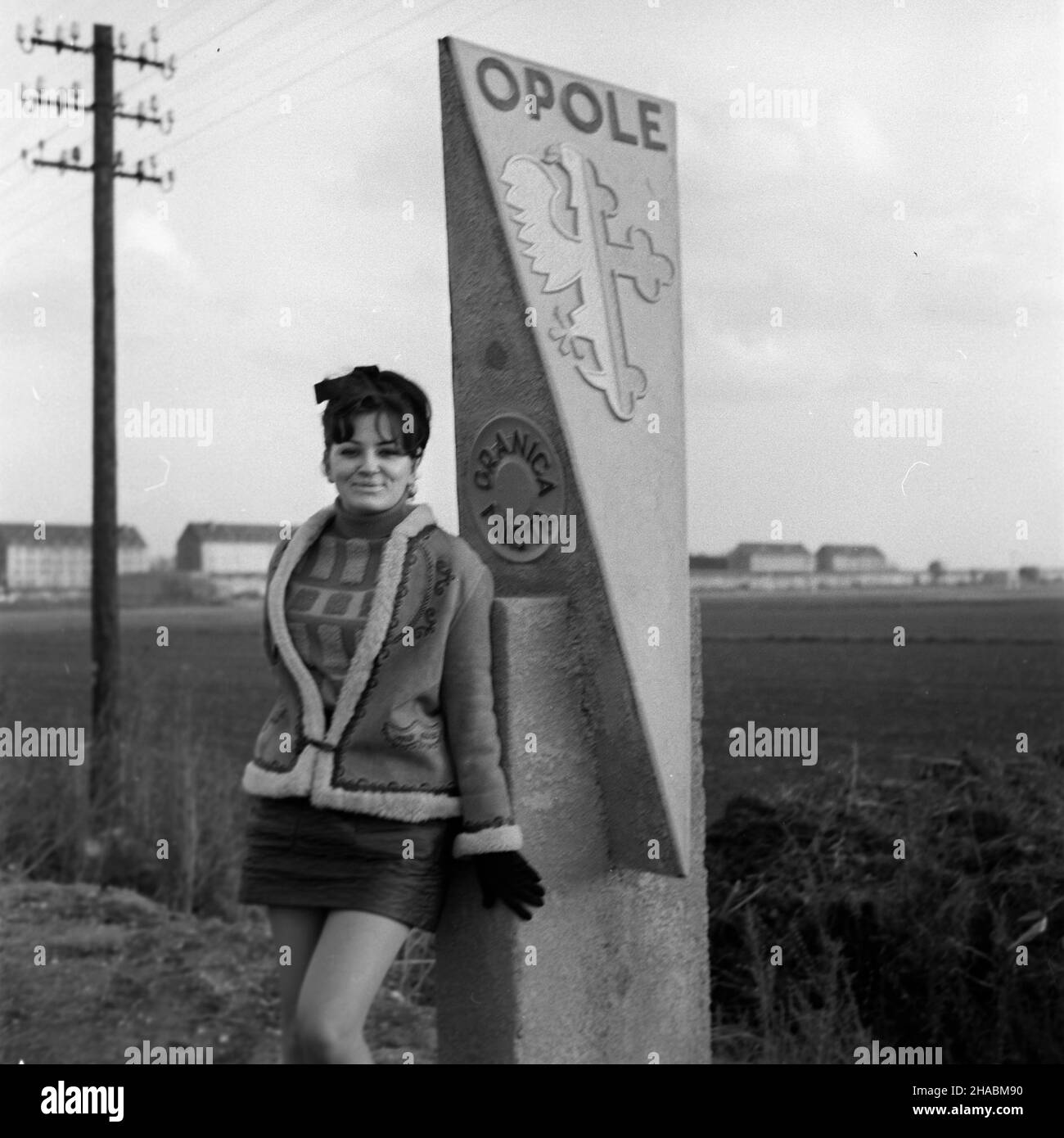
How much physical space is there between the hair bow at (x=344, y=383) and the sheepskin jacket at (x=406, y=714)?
1.03 ft

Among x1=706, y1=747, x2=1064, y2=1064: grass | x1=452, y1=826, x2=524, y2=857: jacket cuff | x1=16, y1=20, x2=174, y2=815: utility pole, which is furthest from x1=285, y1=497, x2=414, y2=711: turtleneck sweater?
x1=16, y1=20, x2=174, y2=815: utility pole

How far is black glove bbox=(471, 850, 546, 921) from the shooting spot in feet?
10.0

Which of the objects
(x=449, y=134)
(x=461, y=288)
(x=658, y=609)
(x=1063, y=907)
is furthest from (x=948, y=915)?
(x=449, y=134)

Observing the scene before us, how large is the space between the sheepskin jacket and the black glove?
7 cm

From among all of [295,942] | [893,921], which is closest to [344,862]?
[295,942]

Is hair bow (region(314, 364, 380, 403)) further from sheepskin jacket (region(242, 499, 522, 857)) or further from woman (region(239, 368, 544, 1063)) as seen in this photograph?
sheepskin jacket (region(242, 499, 522, 857))

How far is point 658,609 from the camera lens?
339cm

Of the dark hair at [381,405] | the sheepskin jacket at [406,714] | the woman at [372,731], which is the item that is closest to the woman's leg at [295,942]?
the woman at [372,731]

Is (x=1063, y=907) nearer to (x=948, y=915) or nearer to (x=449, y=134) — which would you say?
(x=948, y=915)

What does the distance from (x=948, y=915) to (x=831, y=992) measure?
55 cm

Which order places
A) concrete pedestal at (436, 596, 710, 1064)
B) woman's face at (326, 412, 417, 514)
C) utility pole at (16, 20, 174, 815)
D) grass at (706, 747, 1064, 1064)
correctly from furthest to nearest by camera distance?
utility pole at (16, 20, 174, 815), grass at (706, 747, 1064, 1064), concrete pedestal at (436, 596, 710, 1064), woman's face at (326, 412, 417, 514)

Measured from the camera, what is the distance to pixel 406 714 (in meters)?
2.97

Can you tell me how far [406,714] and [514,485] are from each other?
0.68 m

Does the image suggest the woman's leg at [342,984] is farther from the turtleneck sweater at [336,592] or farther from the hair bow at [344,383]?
the hair bow at [344,383]
